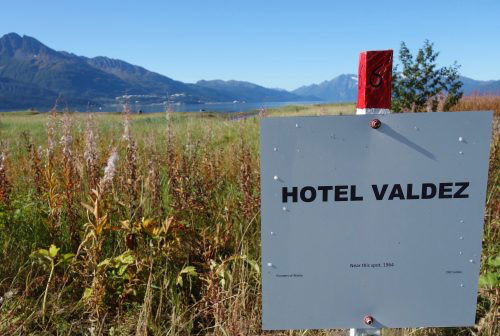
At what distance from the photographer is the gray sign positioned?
135 centimetres

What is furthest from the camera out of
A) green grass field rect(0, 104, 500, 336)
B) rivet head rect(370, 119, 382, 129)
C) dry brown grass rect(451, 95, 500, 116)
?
dry brown grass rect(451, 95, 500, 116)

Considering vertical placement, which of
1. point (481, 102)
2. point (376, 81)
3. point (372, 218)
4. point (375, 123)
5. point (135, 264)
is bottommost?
point (135, 264)

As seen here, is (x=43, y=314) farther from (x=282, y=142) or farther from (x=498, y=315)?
(x=498, y=315)

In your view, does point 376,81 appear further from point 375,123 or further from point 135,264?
point 135,264

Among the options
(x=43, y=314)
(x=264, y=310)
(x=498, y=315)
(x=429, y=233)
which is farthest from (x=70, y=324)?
(x=498, y=315)

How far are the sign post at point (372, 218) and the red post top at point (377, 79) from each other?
46 millimetres

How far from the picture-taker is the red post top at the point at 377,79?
140 cm

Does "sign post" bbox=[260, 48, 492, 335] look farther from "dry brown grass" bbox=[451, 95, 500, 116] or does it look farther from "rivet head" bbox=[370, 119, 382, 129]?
"dry brown grass" bbox=[451, 95, 500, 116]

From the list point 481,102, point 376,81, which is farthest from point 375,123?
point 481,102

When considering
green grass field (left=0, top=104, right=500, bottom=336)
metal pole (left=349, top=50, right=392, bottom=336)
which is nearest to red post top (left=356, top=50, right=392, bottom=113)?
metal pole (left=349, top=50, right=392, bottom=336)

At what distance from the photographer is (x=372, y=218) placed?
138 cm

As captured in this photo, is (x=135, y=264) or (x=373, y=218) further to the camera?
(x=135, y=264)

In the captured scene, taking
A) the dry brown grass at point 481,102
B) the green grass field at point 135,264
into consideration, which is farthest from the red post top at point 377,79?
the dry brown grass at point 481,102

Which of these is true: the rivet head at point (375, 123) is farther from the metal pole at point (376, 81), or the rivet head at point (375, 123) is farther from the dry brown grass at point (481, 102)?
the dry brown grass at point (481, 102)
